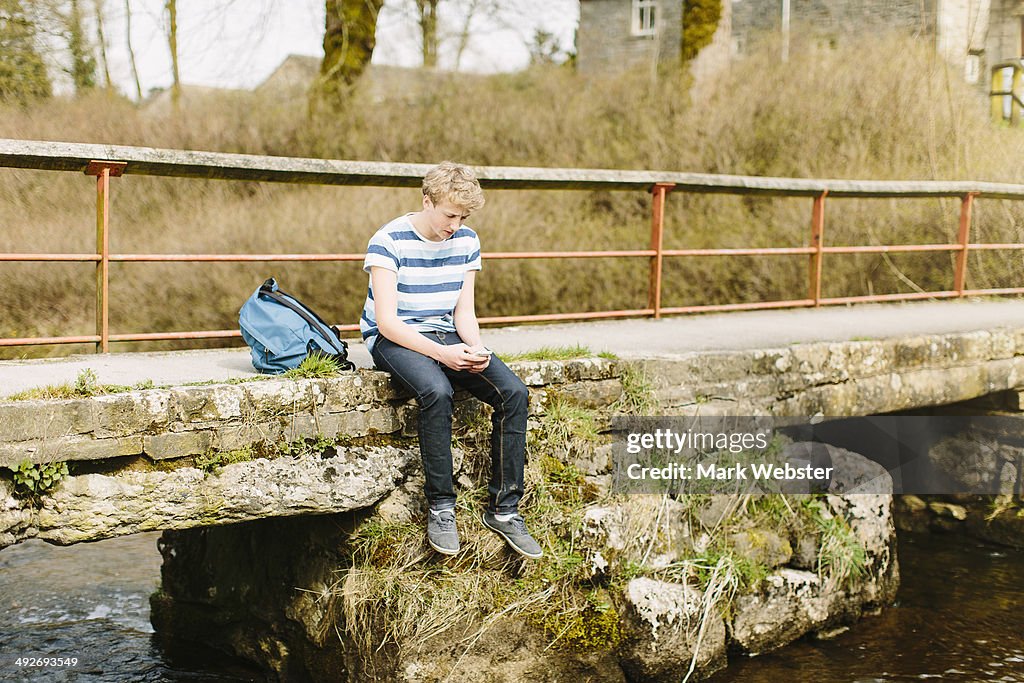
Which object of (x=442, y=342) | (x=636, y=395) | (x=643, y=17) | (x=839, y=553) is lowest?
(x=839, y=553)

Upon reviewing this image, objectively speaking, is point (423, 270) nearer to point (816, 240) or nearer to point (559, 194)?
point (816, 240)

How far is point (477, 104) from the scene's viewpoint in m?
16.5

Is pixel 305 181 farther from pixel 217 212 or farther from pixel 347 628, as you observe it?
pixel 217 212

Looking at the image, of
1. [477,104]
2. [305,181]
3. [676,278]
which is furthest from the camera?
[477,104]

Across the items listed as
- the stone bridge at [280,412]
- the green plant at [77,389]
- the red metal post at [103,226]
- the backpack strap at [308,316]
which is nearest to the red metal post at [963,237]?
the stone bridge at [280,412]

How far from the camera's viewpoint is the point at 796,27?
2275cm

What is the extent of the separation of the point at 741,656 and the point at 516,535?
1474mm

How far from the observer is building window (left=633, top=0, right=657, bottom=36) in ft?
93.4

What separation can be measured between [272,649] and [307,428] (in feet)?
4.85

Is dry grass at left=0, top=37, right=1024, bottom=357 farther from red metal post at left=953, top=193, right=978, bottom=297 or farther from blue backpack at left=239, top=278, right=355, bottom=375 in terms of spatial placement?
blue backpack at left=239, top=278, right=355, bottom=375

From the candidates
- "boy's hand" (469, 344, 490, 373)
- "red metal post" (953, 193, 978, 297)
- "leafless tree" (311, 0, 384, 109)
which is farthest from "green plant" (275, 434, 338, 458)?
"leafless tree" (311, 0, 384, 109)

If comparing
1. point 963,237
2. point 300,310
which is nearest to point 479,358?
point 300,310

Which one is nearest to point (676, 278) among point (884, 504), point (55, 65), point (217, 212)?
point (217, 212)

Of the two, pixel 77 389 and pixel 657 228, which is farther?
pixel 657 228
